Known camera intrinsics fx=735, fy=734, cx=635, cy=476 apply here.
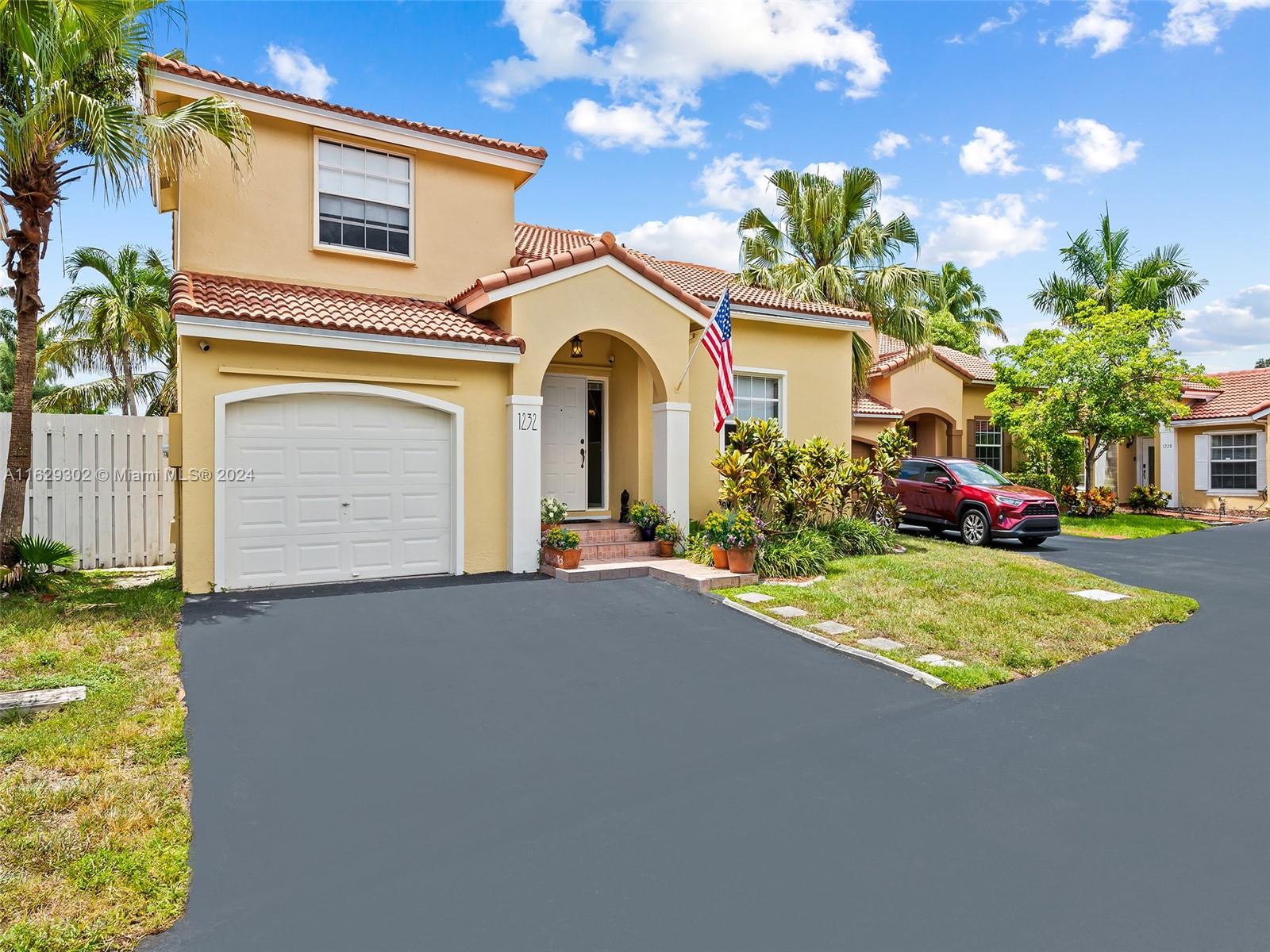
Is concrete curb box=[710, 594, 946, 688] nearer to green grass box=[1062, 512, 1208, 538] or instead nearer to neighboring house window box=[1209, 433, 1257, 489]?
green grass box=[1062, 512, 1208, 538]

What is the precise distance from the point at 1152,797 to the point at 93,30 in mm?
12227

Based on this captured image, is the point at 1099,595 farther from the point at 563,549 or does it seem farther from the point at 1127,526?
Result: the point at 1127,526

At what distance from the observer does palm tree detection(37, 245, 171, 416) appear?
18797mm

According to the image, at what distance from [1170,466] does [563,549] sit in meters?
24.7

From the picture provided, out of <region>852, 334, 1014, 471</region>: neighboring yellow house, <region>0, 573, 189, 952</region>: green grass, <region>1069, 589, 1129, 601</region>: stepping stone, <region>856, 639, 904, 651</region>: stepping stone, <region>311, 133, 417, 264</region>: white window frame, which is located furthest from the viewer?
<region>852, 334, 1014, 471</region>: neighboring yellow house

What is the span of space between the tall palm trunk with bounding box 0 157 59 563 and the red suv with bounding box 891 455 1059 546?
1381 centimetres

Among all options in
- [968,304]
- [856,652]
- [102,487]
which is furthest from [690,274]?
[968,304]

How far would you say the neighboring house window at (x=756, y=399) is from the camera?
45.4 ft

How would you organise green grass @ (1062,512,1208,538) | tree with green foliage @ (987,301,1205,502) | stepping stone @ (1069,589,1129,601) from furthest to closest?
tree with green foliage @ (987,301,1205,502) < green grass @ (1062,512,1208,538) < stepping stone @ (1069,589,1129,601)

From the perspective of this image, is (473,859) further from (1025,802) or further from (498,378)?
(498,378)

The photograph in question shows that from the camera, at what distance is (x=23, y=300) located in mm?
8930

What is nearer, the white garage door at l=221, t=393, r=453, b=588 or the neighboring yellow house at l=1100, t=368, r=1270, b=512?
the white garage door at l=221, t=393, r=453, b=588

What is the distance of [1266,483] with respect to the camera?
2314cm

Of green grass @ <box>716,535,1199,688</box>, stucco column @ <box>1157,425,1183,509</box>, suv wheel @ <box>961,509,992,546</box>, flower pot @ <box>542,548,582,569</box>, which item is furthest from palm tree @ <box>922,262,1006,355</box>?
flower pot @ <box>542,548,582,569</box>
